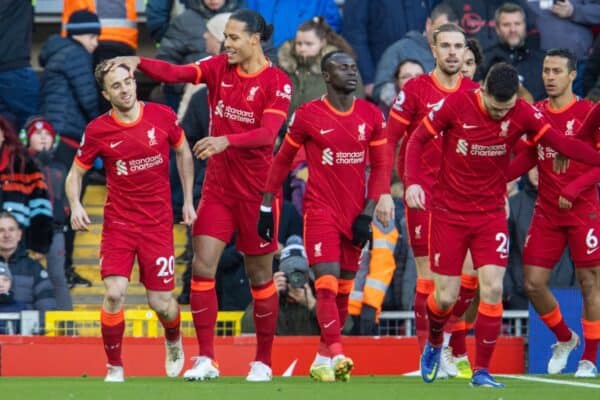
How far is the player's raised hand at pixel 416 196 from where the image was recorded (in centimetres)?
1520

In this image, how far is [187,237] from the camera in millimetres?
21453

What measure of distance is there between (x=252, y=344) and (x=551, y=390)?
412 cm

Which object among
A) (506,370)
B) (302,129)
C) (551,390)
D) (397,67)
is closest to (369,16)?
(397,67)

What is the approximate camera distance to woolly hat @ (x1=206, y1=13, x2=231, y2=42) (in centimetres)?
2087

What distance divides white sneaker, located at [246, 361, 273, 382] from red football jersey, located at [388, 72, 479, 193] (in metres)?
2.03

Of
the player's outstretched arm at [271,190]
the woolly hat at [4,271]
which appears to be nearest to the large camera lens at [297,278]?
the player's outstretched arm at [271,190]

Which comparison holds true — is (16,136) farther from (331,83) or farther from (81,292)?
(331,83)

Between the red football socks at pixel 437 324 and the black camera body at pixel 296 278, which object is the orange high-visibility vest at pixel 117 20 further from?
the red football socks at pixel 437 324

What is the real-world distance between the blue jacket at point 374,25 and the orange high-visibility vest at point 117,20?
2421 millimetres

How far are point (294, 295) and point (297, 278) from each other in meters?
0.25

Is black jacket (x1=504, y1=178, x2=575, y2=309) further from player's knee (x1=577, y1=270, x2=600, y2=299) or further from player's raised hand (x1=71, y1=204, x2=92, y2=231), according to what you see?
player's raised hand (x1=71, y1=204, x2=92, y2=231)

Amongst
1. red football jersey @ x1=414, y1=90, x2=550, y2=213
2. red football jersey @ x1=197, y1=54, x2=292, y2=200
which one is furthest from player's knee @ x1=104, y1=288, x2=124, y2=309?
red football jersey @ x1=414, y1=90, x2=550, y2=213

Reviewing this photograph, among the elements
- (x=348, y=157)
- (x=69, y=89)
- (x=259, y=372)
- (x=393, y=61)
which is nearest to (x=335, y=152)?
(x=348, y=157)

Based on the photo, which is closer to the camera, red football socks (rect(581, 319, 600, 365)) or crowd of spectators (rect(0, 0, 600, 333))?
red football socks (rect(581, 319, 600, 365))
